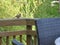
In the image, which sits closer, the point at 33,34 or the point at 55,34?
the point at 55,34

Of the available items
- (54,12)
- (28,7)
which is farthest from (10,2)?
(54,12)

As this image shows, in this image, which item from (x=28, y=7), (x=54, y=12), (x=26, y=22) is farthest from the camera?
(x=54, y=12)

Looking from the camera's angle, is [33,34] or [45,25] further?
[33,34]

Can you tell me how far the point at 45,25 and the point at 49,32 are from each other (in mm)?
77

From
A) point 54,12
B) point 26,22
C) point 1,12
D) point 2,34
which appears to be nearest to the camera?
point 2,34

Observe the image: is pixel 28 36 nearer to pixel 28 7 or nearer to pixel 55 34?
pixel 55 34

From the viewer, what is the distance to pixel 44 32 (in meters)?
2.38

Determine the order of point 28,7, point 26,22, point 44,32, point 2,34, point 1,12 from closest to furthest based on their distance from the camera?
point 44,32 < point 2,34 < point 26,22 < point 1,12 < point 28,7

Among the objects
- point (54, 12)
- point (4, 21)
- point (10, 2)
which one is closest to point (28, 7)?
point (10, 2)

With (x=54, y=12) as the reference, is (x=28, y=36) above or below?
above

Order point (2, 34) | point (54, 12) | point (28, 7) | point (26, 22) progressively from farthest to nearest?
point (54, 12) < point (28, 7) < point (26, 22) < point (2, 34)

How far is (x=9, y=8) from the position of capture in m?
5.69

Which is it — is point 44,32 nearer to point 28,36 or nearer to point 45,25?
point 45,25

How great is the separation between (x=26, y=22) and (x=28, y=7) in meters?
3.08
